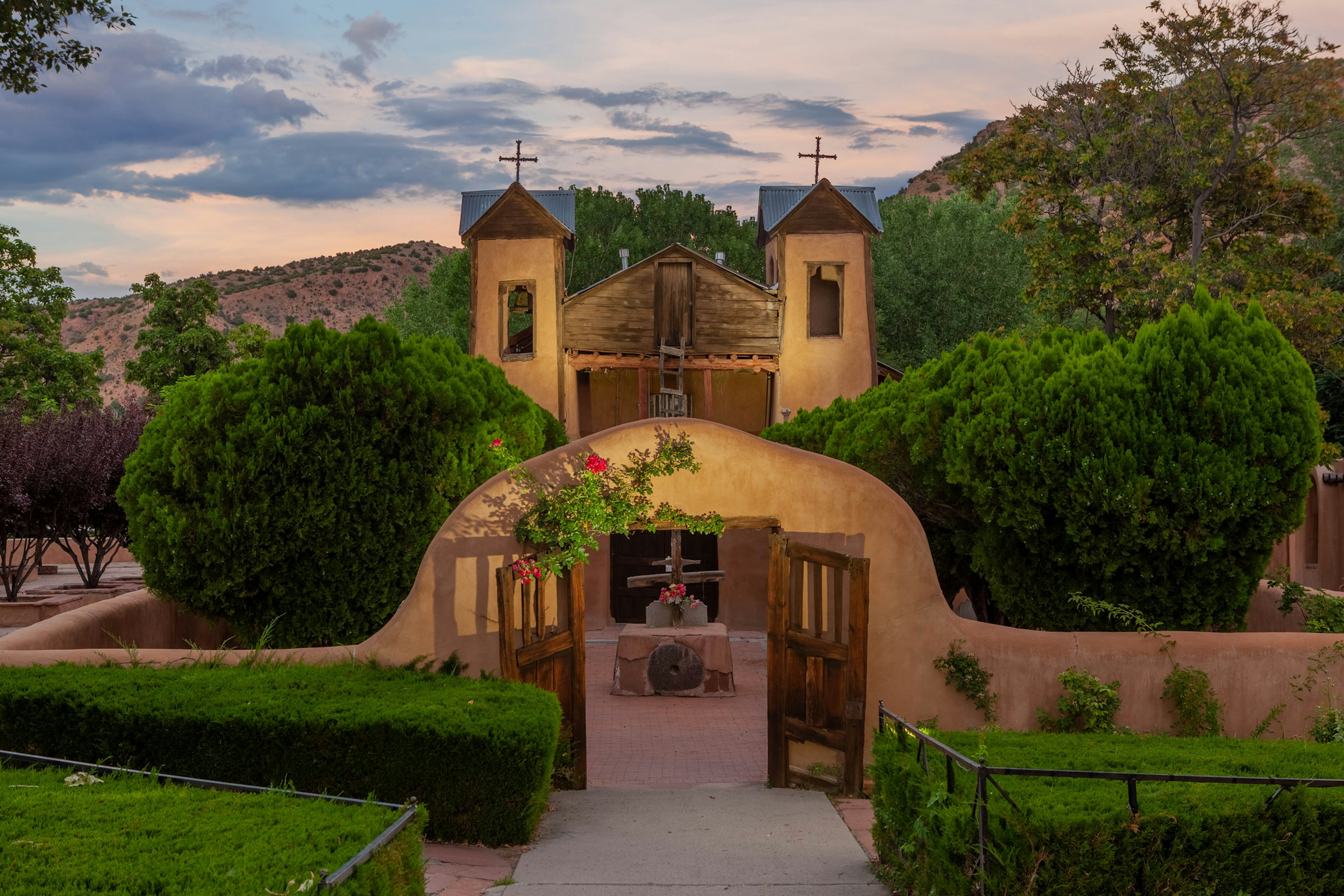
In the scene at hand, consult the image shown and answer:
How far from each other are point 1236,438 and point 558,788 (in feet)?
22.6

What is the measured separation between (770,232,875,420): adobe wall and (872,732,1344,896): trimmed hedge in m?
18.4

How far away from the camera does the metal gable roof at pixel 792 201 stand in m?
25.2

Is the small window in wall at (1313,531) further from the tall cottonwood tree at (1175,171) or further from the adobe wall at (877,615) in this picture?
the adobe wall at (877,615)

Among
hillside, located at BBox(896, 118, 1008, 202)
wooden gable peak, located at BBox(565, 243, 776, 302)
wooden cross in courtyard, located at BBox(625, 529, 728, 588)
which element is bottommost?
wooden cross in courtyard, located at BBox(625, 529, 728, 588)

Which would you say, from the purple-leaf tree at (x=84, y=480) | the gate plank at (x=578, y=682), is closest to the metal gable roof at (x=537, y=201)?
the purple-leaf tree at (x=84, y=480)

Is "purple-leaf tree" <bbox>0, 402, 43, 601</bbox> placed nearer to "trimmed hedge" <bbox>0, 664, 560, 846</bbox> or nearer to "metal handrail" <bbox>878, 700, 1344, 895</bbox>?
"trimmed hedge" <bbox>0, 664, 560, 846</bbox>

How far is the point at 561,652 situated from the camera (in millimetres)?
9922

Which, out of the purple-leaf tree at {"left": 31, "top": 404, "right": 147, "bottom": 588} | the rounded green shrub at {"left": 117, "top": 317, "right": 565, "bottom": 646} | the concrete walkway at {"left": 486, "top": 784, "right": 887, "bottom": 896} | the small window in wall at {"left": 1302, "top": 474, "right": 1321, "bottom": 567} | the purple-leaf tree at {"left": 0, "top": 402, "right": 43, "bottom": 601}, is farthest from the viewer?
the small window in wall at {"left": 1302, "top": 474, "right": 1321, "bottom": 567}

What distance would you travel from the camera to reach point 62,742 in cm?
809

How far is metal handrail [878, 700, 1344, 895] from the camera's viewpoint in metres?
5.54

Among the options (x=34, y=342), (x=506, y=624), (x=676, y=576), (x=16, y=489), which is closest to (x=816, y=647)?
(x=506, y=624)

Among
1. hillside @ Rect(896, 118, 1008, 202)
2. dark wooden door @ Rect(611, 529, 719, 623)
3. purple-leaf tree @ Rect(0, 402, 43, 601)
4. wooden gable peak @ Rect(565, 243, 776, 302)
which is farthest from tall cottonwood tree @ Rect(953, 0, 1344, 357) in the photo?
hillside @ Rect(896, 118, 1008, 202)

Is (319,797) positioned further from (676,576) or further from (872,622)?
(676,576)

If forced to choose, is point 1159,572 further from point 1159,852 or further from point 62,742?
point 62,742
